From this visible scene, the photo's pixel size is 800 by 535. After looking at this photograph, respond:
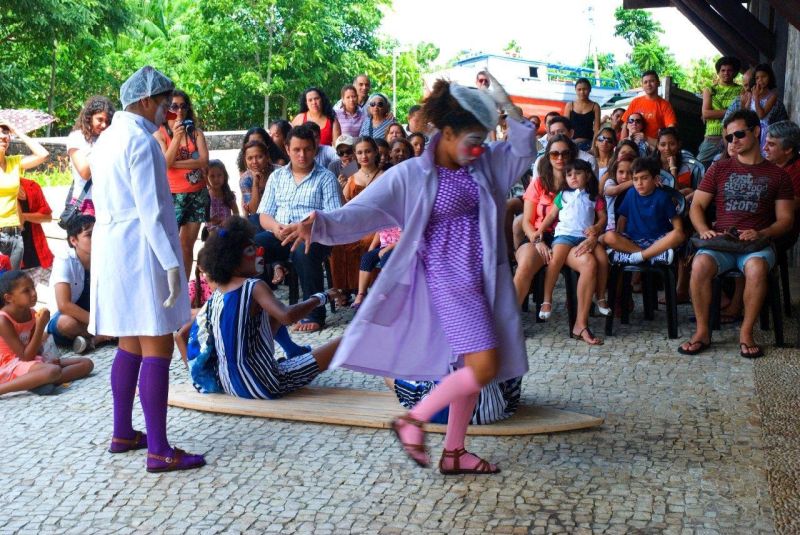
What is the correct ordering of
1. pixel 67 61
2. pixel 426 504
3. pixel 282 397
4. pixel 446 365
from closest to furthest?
pixel 426 504, pixel 446 365, pixel 282 397, pixel 67 61

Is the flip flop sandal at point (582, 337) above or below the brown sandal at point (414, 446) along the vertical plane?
below

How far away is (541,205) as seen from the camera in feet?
25.1

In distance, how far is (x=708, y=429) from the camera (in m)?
4.96

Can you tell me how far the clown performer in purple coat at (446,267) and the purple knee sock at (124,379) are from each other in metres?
1.09

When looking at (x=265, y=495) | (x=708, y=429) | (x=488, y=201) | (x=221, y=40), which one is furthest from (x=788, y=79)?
(x=221, y=40)

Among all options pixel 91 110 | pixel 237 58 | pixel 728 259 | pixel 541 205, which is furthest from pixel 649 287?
pixel 237 58

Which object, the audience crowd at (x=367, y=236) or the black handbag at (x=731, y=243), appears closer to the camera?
the audience crowd at (x=367, y=236)

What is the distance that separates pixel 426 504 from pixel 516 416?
1.14 m

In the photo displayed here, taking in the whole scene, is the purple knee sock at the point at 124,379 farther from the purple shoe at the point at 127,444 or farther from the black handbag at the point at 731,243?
the black handbag at the point at 731,243

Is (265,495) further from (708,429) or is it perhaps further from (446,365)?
(708,429)

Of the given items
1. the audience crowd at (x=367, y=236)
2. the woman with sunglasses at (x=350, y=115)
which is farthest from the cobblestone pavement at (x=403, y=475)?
the woman with sunglasses at (x=350, y=115)

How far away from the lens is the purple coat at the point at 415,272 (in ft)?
13.9

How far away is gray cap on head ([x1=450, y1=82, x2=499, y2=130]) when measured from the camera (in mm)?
4152

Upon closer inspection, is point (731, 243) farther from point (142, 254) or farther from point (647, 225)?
point (142, 254)
